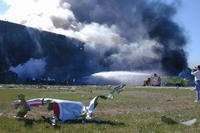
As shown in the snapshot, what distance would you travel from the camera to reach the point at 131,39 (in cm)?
16712

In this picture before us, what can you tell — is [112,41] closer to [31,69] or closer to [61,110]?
[31,69]

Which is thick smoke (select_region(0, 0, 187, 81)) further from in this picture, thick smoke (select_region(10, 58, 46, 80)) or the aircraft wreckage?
Result: the aircraft wreckage

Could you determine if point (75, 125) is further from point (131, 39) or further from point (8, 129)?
point (131, 39)

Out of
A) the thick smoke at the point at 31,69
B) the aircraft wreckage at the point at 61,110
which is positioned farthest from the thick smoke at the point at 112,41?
the aircraft wreckage at the point at 61,110

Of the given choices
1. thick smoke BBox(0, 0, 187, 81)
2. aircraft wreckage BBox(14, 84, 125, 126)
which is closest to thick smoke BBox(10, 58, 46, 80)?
thick smoke BBox(0, 0, 187, 81)

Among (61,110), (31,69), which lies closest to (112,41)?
(31,69)

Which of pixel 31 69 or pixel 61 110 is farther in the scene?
pixel 31 69

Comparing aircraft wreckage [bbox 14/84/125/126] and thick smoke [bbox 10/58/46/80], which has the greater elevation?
thick smoke [bbox 10/58/46/80]

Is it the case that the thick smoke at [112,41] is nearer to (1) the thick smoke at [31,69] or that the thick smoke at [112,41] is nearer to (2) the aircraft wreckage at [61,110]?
(1) the thick smoke at [31,69]

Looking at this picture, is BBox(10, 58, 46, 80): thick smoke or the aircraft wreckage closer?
the aircraft wreckage

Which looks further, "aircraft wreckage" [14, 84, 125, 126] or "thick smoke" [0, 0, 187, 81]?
"thick smoke" [0, 0, 187, 81]

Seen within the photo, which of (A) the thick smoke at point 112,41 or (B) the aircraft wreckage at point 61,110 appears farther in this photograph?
(A) the thick smoke at point 112,41

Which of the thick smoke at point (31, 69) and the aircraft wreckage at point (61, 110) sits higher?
the thick smoke at point (31, 69)

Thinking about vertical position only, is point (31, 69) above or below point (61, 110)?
above
